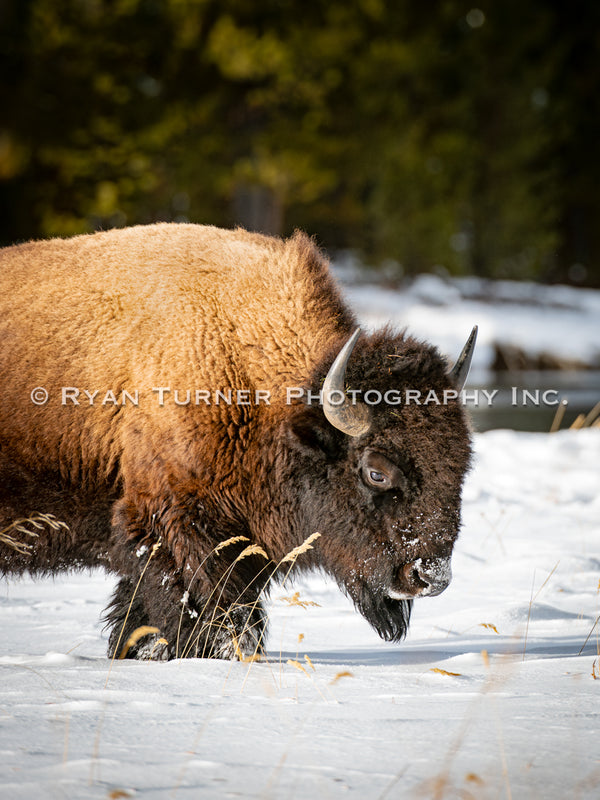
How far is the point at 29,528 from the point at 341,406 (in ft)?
4.68

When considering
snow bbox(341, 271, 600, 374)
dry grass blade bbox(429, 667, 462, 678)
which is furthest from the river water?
dry grass blade bbox(429, 667, 462, 678)

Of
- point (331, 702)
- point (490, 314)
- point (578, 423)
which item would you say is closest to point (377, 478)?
point (331, 702)

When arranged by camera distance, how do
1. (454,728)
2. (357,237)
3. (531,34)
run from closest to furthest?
(454,728), (531,34), (357,237)

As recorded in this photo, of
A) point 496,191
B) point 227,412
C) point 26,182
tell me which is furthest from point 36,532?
point 496,191

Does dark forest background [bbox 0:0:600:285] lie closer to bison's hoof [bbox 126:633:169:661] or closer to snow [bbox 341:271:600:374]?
snow [bbox 341:271:600:374]

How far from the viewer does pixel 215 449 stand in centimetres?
381

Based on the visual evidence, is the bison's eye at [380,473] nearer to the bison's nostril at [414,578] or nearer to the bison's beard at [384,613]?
the bison's nostril at [414,578]

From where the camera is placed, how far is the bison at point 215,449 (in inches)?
147

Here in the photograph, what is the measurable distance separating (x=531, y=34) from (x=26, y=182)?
16.8 metres

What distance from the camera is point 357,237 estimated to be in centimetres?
3272

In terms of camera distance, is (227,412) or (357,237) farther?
(357,237)

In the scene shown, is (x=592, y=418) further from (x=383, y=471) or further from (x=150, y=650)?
(x=150, y=650)

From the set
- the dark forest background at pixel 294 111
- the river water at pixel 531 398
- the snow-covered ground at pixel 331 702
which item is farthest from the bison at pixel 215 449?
the dark forest background at pixel 294 111

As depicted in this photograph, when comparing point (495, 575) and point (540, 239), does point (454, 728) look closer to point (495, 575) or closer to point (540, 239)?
point (495, 575)
